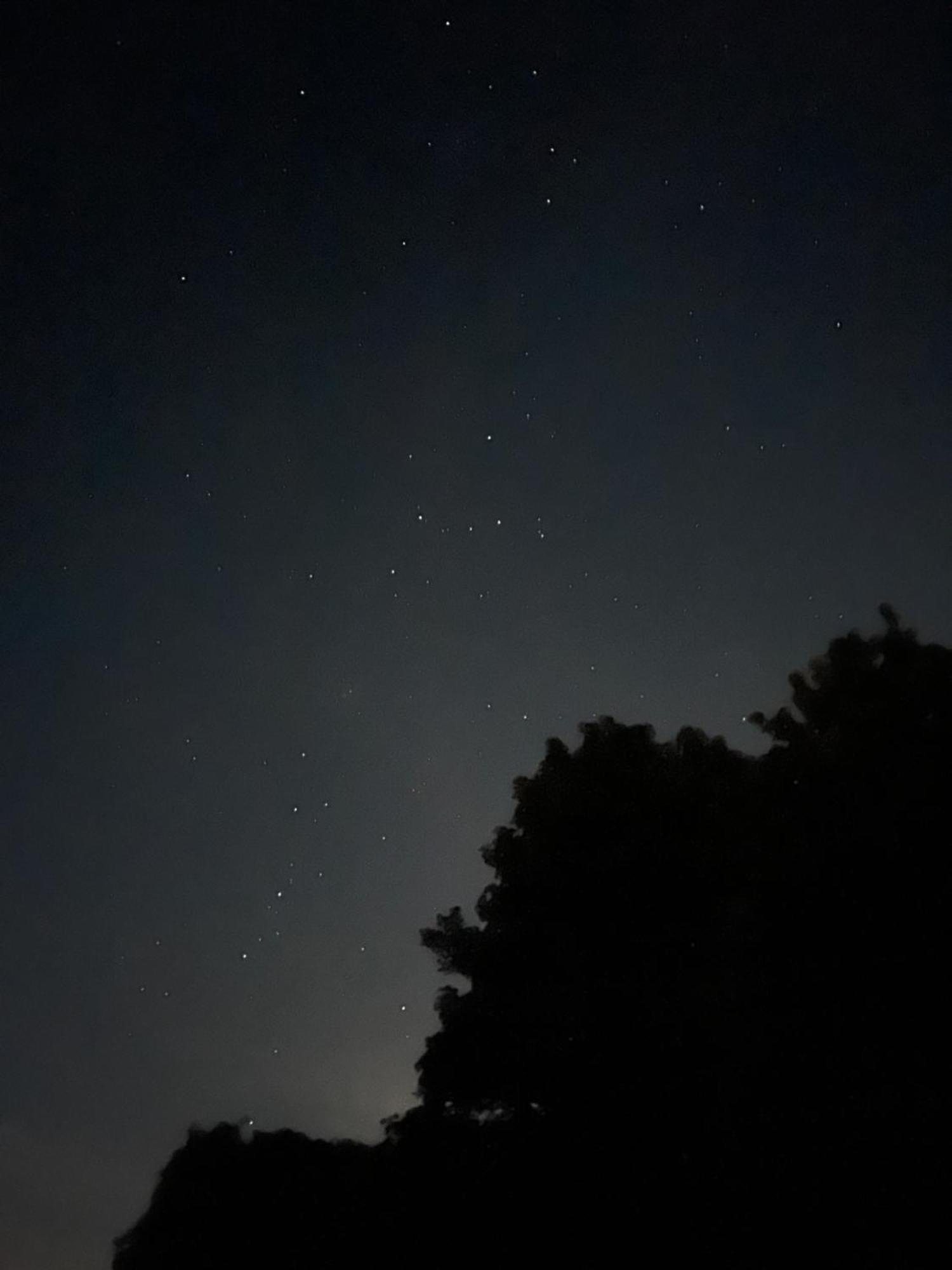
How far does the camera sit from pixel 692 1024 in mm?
9562

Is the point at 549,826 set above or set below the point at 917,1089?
above

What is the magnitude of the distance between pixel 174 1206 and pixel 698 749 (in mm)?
8157

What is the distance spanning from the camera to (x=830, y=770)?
10.0m

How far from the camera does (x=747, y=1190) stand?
8719 mm

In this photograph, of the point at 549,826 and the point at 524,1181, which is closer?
the point at 524,1181

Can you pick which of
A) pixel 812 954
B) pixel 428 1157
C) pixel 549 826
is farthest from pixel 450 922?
pixel 812 954

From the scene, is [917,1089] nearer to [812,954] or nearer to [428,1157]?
[812,954]

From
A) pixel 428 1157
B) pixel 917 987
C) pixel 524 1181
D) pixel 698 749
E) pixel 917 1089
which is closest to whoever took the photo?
pixel 917 1089

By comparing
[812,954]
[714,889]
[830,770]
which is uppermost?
[830,770]

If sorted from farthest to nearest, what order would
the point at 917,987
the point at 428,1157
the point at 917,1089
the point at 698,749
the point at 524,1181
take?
the point at 698,749 → the point at 428,1157 → the point at 524,1181 → the point at 917,987 → the point at 917,1089

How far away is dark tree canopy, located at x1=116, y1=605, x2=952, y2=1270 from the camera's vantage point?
8.62 metres

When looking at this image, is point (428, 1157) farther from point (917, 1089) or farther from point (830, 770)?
point (830, 770)

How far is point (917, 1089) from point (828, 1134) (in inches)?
33.9

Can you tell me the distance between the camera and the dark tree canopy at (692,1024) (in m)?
8.62
